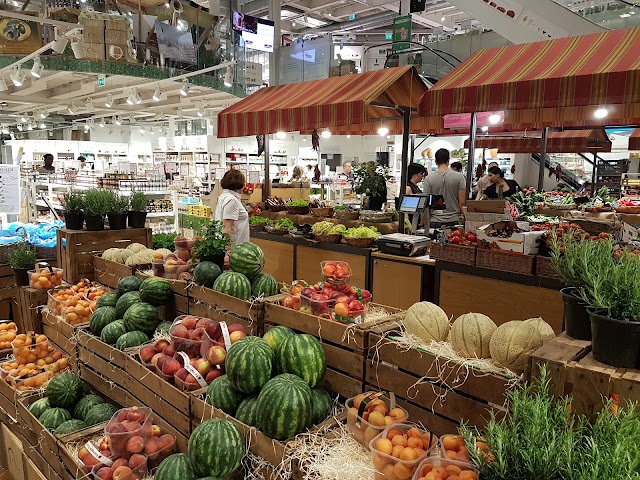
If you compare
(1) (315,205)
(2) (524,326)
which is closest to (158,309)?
(2) (524,326)

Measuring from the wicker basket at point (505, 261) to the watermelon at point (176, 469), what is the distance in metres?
3.14

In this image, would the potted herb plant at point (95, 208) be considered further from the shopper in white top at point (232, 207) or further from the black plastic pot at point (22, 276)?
the shopper in white top at point (232, 207)

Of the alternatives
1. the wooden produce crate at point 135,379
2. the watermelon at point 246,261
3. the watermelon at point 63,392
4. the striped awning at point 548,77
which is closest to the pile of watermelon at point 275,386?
the wooden produce crate at point 135,379

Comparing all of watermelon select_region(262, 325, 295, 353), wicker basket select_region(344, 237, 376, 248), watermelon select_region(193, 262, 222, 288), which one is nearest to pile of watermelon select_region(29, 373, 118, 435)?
watermelon select_region(193, 262, 222, 288)

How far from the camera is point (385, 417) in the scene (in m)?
1.87

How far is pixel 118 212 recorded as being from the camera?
15.8 ft

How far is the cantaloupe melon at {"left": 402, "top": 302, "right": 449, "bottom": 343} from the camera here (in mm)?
2127

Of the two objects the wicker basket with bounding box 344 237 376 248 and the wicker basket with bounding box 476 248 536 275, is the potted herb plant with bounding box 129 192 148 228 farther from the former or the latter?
the wicker basket with bounding box 476 248 536 275

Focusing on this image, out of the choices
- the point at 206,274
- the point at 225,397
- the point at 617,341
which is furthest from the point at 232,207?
the point at 617,341

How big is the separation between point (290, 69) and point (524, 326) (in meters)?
11.7

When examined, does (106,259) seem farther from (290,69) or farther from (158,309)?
(290,69)

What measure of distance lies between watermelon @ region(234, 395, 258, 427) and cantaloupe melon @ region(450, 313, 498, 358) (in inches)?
36.0

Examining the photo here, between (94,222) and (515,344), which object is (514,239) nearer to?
(515,344)

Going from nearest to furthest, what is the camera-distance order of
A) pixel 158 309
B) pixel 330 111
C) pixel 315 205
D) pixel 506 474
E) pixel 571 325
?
pixel 506 474 → pixel 571 325 → pixel 158 309 → pixel 330 111 → pixel 315 205
